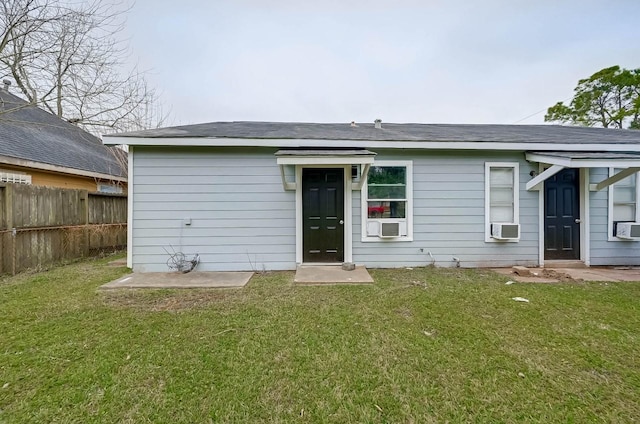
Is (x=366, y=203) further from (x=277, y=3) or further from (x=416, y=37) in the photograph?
(x=416, y=37)

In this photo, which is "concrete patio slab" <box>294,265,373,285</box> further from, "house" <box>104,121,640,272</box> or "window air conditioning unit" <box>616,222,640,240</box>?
"window air conditioning unit" <box>616,222,640,240</box>

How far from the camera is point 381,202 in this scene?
5.62 meters

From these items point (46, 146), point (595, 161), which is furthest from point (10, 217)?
point (595, 161)

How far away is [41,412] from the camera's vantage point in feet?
5.75

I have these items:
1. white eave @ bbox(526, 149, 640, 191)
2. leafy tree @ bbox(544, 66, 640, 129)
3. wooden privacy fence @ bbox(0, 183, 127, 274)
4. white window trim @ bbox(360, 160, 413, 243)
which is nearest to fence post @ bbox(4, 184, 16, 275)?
wooden privacy fence @ bbox(0, 183, 127, 274)

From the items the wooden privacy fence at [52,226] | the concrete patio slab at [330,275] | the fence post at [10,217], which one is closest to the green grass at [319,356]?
the concrete patio slab at [330,275]

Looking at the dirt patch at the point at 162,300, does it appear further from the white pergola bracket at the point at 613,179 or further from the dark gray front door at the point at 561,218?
the white pergola bracket at the point at 613,179

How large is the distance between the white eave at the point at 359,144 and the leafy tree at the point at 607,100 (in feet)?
71.0

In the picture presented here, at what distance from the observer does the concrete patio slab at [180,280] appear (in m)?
4.33

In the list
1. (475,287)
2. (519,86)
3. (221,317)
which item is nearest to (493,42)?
(519,86)

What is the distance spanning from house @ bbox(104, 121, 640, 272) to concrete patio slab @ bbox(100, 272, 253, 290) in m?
0.30

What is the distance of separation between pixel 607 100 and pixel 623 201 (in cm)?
2295

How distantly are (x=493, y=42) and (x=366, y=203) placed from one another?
10724 millimetres

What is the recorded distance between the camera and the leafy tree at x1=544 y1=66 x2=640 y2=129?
19.5 m
